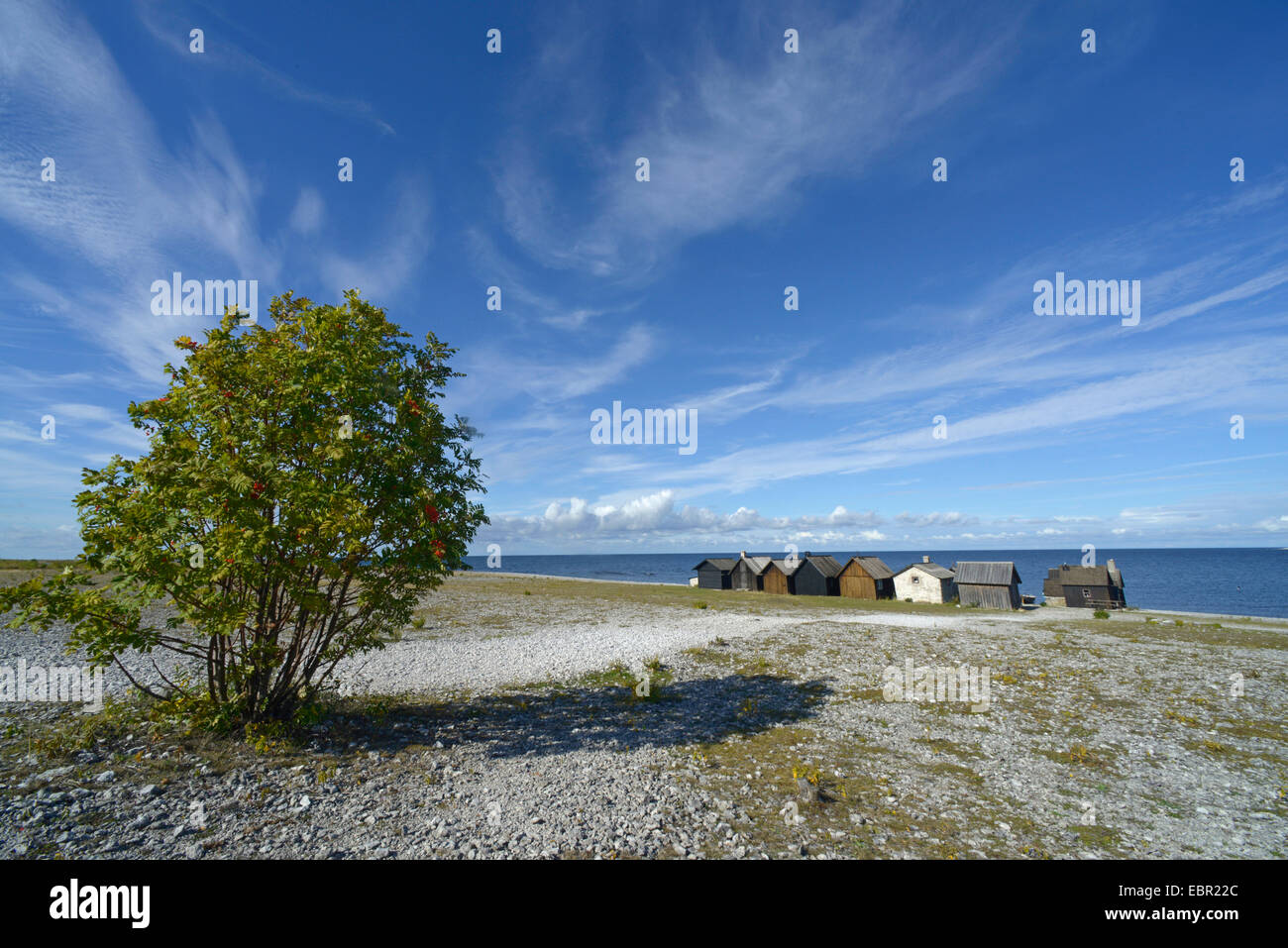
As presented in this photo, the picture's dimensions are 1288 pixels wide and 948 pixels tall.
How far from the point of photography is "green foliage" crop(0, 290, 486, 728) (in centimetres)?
998

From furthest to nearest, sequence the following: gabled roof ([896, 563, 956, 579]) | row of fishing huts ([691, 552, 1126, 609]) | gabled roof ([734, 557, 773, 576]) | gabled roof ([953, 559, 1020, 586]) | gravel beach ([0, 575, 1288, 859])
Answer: gabled roof ([734, 557, 773, 576]) → gabled roof ([896, 563, 956, 579]) → row of fishing huts ([691, 552, 1126, 609]) → gabled roof ([953, 559, 1020, 586]) → gravel beach ([0, 575, 1288, 859])

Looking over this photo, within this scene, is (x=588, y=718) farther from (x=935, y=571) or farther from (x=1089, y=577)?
(x=1089, y=577)

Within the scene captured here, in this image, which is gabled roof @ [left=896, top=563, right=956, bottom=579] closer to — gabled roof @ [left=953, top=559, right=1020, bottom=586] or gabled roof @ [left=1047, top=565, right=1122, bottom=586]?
gabled roof @ [left=953, top=559, right=1020, bottom=586]

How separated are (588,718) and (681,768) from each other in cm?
438

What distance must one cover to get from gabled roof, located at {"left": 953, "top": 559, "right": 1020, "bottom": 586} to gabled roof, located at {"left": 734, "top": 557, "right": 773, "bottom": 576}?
2617 cm

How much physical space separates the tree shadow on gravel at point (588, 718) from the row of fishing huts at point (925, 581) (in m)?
57.4

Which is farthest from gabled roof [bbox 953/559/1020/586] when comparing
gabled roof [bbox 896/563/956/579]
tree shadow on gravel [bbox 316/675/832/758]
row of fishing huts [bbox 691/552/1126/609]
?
tree shadow on gravel [bbox 316/675/832/758]

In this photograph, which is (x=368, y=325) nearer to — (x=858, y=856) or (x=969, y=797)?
(x=858, y=856)
